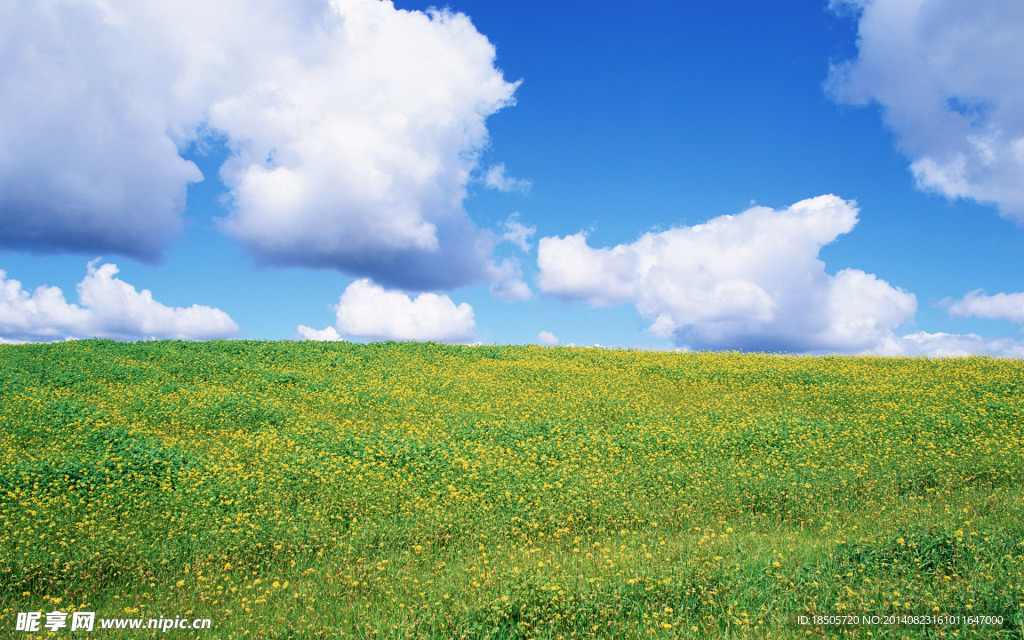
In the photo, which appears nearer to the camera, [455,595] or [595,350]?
[455,595]

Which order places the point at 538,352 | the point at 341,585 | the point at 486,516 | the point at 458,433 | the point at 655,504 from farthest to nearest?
the point at 538,352 → the point at 458,433 → the point at 655,504 → the point at 486,516 → the point at 341,585

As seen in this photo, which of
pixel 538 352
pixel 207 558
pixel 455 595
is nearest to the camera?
pixel 455 595

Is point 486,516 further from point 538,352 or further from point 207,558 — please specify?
point 538,352

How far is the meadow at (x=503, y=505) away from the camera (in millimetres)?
7465

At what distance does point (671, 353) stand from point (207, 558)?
29224 mm

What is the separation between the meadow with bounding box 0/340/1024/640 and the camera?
7.46 m

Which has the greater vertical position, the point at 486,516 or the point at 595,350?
the point at 595,350

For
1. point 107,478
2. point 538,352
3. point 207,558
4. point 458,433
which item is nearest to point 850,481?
point 458,433

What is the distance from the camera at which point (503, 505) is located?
12.2m

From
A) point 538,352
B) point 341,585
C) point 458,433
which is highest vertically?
point 538,352

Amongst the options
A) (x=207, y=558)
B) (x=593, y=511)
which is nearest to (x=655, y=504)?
(x=593, y=511)

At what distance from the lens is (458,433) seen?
56.3 feet

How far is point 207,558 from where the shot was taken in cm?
1016

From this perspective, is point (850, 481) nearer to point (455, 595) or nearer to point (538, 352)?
point (455, 595)
